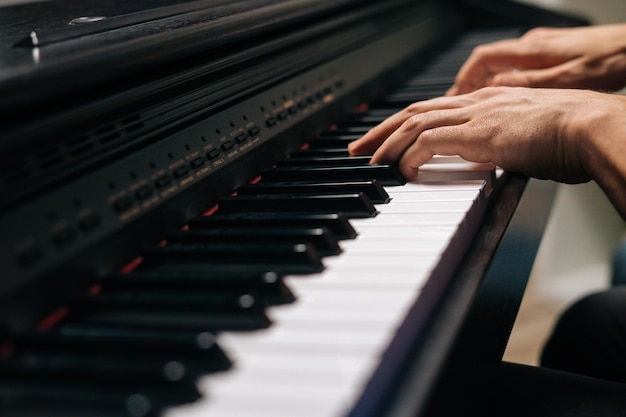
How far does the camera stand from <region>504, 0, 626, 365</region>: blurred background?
271cm

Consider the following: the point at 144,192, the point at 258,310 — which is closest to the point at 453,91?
the point at 144,192

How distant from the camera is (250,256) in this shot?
0.74 metres

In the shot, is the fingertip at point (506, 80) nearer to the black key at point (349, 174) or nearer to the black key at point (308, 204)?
the black key at point (349, 174)

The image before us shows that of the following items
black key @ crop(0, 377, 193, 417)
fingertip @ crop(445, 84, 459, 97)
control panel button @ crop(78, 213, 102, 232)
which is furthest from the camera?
fingertip @ crop(445, 84, 459, 97)

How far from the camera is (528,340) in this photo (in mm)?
2514

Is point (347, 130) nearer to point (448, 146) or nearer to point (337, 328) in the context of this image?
point (448, 146)

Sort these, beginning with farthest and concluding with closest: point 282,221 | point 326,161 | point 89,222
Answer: point 326,161 → point 282,221 → point 89,222

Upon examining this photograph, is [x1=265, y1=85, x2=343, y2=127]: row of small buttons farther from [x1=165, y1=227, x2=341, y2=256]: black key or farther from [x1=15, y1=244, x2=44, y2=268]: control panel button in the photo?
[x1=15, y1=244, x2=44, y2=268]: control panel button

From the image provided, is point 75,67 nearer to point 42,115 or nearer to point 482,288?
point 42,115

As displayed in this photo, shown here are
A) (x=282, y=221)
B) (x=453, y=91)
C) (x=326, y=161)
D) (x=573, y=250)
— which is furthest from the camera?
(x=573, y=250)

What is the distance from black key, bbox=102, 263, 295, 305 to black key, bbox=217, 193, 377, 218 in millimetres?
189

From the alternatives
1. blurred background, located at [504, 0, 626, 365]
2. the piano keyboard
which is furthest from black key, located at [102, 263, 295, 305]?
blurred background, located at [504, 0, 626, 365]

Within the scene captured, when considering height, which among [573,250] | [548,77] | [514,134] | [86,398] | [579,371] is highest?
[86,398]

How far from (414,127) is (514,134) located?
5.4 inches
